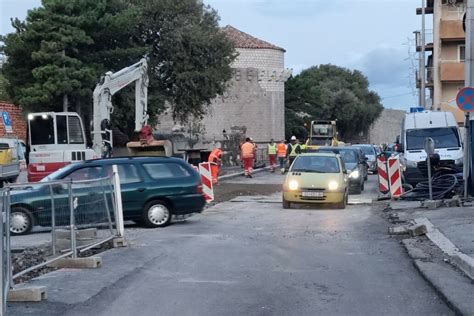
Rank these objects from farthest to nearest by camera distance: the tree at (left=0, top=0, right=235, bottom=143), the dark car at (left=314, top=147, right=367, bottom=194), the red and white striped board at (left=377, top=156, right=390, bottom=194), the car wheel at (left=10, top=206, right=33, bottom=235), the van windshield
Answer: the tree at (left=0, top=0, right=235, bottom=143) < the dark car at (left=314, top=147, right=367, bottom=194) < the van windshield < the red and white striped board at (left=377, top=156, right=390, bottom=194) < the car wheel at (left=10, top=206, right=33, bottom=235)

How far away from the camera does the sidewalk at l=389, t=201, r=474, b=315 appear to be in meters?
8.20

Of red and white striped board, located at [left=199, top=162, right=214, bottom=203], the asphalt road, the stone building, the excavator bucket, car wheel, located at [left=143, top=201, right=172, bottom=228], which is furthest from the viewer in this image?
the stone building

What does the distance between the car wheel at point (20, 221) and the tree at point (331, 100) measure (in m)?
62.2

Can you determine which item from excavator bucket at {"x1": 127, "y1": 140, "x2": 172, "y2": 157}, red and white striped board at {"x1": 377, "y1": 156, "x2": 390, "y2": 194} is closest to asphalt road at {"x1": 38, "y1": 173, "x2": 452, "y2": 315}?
red and white striped board at {"x1": 377, "y1": 156, "x2": 390, "y2": 194}

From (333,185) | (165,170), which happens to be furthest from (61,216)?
(333,185)

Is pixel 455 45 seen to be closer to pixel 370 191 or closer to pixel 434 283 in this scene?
pixel 370 191

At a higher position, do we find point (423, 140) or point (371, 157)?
point (423, 140)

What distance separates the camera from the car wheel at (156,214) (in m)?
15.8

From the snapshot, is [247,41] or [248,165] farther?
[247,41]

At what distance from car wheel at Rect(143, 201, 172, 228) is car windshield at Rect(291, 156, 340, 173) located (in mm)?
5639

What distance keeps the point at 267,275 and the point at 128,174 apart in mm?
6996

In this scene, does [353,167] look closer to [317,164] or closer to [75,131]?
[317,164]

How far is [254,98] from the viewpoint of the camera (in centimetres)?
6316

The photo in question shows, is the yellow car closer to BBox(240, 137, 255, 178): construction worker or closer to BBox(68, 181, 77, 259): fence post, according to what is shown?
BBox(68, 181, 77, 259): fence post
